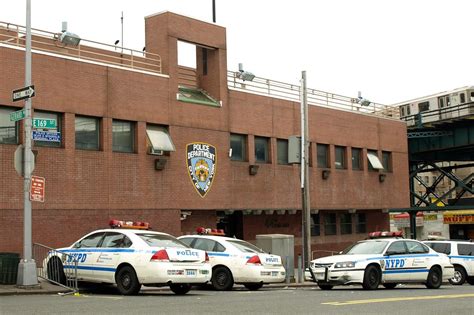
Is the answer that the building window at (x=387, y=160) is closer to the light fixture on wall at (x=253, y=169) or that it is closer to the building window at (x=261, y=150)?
the building window at (x=261, y=150)

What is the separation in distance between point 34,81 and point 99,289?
8.86 meters

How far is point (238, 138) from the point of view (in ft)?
107

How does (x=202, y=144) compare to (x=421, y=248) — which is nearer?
(x=421, y=248)

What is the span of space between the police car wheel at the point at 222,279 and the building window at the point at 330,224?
19.8 meters

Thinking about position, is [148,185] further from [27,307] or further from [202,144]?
[27,307]

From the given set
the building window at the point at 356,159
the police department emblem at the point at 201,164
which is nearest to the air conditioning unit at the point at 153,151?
the police department emblem at the point at 201,164

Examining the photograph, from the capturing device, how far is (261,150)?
33906mm

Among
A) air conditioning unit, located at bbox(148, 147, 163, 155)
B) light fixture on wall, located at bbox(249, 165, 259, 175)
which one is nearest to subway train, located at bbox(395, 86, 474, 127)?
light fixture on wall, located at bbox(249, 165, 259, 175)

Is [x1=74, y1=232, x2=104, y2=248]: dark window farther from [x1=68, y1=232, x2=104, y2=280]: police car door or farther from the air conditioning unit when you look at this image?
the air conditioning unit

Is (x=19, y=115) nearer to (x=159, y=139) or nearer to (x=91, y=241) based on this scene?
(x=91, y=241)

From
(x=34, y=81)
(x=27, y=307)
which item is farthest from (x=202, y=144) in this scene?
(x=27, y=307)

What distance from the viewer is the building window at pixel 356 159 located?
130ft

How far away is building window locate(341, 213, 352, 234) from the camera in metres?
39.8

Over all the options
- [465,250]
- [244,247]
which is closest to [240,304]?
[244,247]
